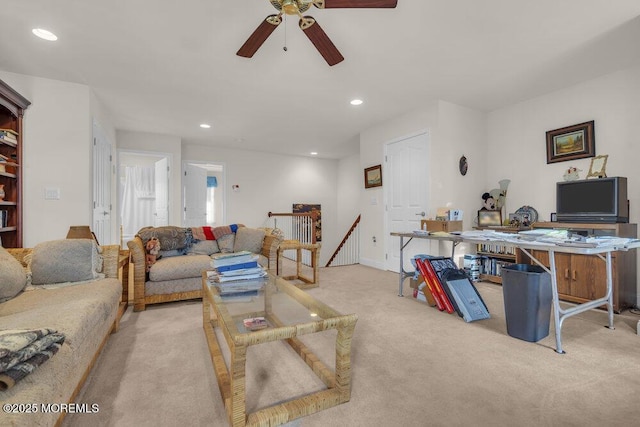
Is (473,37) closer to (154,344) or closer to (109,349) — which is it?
(154,344)

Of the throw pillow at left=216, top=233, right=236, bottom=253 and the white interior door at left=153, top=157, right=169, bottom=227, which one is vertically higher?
the white interior door at left=153, top=157, right=169, bottom=227

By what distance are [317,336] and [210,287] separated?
871 millimetres

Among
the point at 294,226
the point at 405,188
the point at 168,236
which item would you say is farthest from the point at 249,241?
the point at 294,226

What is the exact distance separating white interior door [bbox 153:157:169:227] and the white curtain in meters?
0.80

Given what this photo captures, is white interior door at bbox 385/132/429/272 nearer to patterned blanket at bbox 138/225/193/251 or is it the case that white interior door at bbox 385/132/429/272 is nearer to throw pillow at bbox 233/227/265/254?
throw pillow at bbox 233/227/265/254

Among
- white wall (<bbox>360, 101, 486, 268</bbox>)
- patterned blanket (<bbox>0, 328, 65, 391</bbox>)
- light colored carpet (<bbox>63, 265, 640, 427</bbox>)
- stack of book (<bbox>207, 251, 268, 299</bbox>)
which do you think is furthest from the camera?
white wall (<bbox>360, 101, 486, 268</bbox>)

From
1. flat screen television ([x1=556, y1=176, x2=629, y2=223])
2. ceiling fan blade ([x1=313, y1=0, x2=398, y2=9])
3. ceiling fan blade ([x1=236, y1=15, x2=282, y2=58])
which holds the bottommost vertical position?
flat screen television ([x1=556, y1=176, x2=629, y2=223])

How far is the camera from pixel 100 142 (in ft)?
13.3

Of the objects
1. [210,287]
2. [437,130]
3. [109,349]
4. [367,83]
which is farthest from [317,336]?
[437,130]

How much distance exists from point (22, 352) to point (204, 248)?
2.75 meters

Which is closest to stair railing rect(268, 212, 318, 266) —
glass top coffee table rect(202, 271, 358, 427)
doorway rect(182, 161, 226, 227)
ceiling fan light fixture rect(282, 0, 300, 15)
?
doorway rect(182, 161, 226, 227)

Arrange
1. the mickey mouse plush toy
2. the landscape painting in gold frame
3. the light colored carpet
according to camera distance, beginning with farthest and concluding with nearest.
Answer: the mickey mouse plush toy → the landscape painting in gold frame → the light colored carpet

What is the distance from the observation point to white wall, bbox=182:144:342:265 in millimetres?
6652

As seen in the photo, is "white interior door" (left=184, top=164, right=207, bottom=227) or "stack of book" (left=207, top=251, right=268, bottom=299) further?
"white interior door" (left=184, top=164, right=207, bottom=227)
